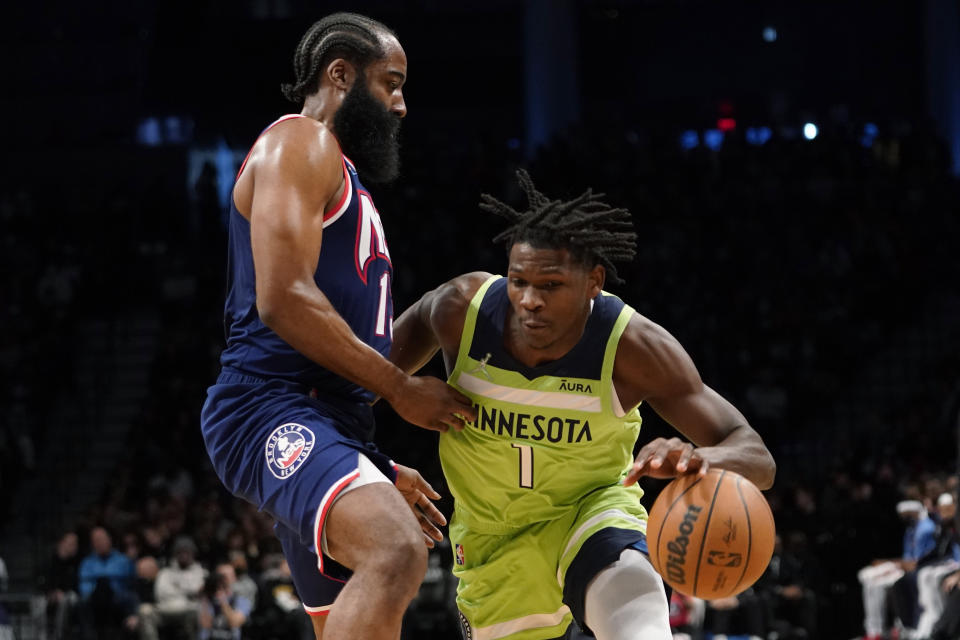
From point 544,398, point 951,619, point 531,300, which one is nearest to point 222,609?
point 951,619

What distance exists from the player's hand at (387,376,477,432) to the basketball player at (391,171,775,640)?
0.38 metres

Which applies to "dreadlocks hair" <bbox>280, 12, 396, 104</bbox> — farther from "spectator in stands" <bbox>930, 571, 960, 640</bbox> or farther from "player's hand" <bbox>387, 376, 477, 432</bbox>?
"spectator in stands" <bbox>930, 571, 960, 640</bbox>

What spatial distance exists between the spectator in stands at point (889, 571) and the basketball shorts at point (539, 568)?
21.0 feet

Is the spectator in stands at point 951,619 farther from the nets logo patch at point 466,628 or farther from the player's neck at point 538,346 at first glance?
the player's neck at point 538,346

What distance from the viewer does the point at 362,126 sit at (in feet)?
11.7

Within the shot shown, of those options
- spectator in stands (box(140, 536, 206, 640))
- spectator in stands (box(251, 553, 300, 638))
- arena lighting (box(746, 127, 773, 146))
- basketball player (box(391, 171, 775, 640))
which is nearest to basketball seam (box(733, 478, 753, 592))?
basketball player (box(391, 171, 775, 640))

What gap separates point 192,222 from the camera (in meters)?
16.6

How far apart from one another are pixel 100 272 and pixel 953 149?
12021 mm

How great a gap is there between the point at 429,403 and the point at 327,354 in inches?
14.2

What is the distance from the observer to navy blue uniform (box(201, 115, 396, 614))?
312cm

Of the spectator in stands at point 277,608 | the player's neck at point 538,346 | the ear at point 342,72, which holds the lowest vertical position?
the spectator in stands at point 277,608

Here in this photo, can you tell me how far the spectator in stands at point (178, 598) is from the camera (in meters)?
9.50

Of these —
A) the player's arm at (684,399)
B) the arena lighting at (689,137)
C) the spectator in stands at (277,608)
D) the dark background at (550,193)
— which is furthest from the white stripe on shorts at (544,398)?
the arena lighting at (689,137)

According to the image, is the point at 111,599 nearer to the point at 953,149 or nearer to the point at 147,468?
the point at 147,468
